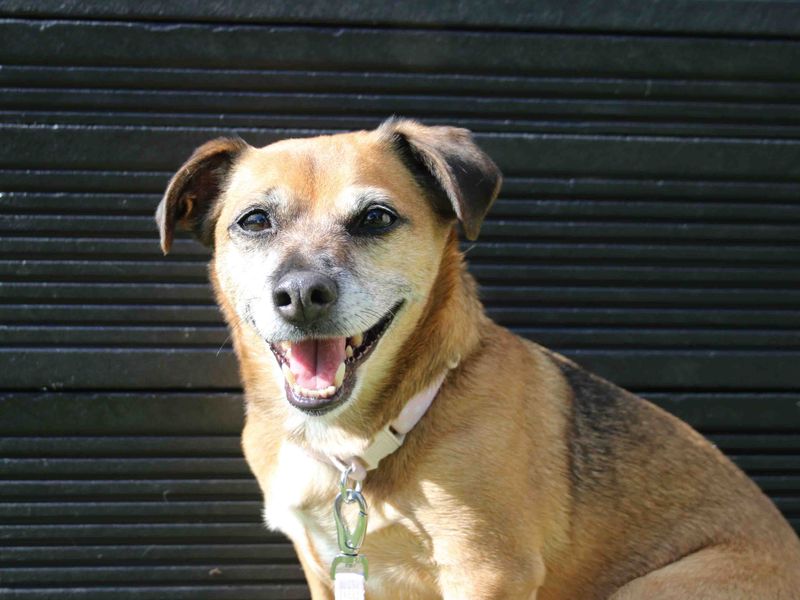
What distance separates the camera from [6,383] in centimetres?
363

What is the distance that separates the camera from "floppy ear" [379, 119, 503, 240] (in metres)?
2.73

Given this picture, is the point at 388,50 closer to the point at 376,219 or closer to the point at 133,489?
the point at 376,219

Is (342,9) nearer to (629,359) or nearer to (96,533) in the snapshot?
(629,359)

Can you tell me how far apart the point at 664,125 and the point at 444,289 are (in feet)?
4.53

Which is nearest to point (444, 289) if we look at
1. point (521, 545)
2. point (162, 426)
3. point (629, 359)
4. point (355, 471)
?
point (355, 471)

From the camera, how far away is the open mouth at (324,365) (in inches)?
102

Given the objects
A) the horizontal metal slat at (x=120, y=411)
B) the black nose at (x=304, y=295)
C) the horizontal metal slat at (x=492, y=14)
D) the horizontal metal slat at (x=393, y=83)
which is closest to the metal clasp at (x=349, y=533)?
the black nose at (x=304, y=295)

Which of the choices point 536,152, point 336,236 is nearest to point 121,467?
point 336,236

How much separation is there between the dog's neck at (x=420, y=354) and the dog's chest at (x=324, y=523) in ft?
0.31

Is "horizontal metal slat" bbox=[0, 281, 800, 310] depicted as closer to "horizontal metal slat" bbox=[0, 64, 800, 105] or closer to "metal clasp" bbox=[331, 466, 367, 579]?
"horizontal metal slat" bbox=[0, 64, 800, 105]

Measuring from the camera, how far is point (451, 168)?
2.75m

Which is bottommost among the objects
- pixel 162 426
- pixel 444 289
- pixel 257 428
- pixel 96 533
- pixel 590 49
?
pixel 96 533

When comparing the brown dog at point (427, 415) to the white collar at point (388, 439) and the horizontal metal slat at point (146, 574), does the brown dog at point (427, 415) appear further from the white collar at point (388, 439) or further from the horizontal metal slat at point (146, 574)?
the horizontal metal slat at point (146, 574)

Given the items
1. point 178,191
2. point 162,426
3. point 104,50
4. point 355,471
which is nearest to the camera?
point 355,471
